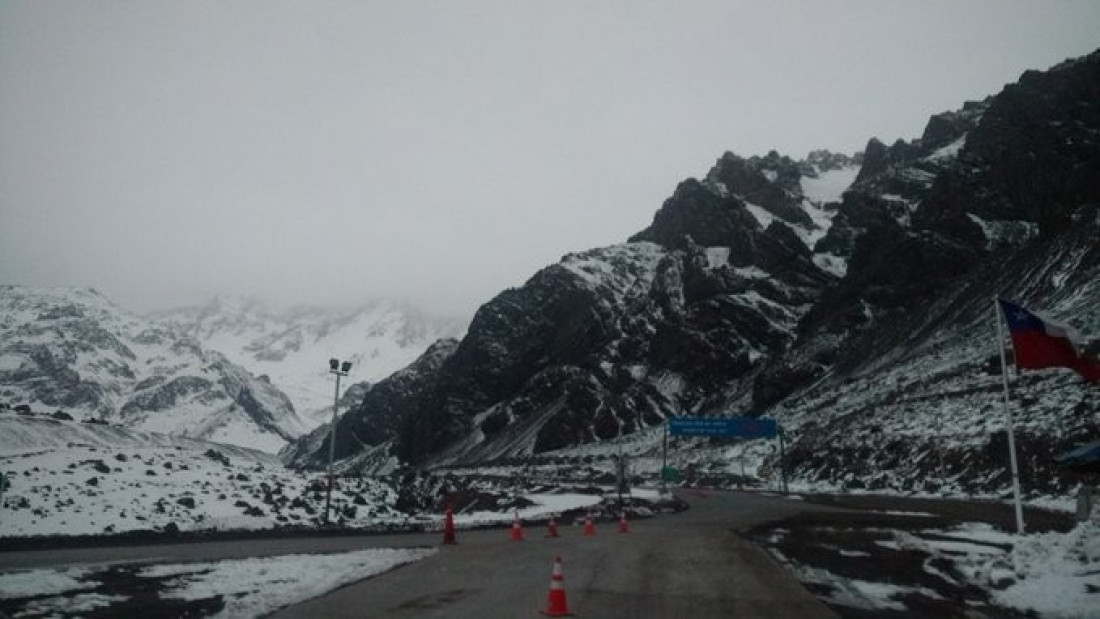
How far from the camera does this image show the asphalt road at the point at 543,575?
10.6 metres

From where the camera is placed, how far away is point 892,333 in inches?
4235

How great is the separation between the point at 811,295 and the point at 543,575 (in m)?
154

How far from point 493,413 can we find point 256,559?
163359 mm

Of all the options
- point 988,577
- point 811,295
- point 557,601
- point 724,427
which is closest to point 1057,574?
point 988,577

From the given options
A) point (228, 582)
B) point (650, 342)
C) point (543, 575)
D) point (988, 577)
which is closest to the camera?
point (228, 582)

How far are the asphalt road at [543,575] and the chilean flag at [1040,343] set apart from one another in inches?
296

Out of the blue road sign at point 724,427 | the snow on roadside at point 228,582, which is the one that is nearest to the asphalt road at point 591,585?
the snow on roadside at point 228,582

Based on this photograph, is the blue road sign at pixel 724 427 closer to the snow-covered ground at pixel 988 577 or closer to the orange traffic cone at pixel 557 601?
the snow-covered ground at pixel 988 577

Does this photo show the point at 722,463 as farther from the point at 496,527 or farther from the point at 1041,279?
the point at 496,527

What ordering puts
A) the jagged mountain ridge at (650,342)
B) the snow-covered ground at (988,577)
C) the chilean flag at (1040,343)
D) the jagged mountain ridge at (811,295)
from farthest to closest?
the jagged mountain ridge at (650,342) → the jagged mountain ridge at (811,295) → the chilean flag at (1040,343) → the snow-covered ground at (988,577)

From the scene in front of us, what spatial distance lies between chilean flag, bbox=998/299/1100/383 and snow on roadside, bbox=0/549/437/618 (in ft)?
47.7

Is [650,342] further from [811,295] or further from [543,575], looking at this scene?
[543,575]

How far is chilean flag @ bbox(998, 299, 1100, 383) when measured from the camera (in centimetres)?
1698

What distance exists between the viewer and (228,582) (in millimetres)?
12906
